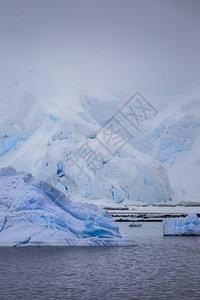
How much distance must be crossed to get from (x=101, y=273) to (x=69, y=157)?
31.0 meters

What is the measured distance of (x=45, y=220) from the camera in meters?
17.8

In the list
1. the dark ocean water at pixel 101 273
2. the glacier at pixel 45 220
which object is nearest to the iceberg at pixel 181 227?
the dark ocean water at pixel 101 273

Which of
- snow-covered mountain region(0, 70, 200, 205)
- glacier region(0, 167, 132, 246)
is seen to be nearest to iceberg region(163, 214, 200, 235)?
glacier region(0, 167, 132, 246)

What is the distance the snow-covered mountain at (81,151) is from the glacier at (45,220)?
1675 centimetres

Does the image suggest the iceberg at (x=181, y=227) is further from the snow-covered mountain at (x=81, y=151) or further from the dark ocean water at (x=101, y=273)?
the snow-covered mountain at (x=81, y=151)

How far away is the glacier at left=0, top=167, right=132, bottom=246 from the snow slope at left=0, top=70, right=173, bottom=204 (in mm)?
17874

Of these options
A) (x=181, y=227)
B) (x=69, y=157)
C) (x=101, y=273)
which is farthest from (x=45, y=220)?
(x=69, y=157)

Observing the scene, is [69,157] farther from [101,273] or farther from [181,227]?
[101,273]

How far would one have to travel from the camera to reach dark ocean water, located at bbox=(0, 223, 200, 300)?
34.0 feet

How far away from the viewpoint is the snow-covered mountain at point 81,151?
41906mm

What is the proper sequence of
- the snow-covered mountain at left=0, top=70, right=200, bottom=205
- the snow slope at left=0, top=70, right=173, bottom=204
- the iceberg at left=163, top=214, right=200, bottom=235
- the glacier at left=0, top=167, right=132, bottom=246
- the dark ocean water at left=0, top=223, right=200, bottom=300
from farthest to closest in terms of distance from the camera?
the snow-covered mountain at left=0, top=70, right=200, bottom=205, the snow slope at left=0, top=70, right=173, bottom=204, the iceberg at left=163, top=214, right=200, bottom=235, the glacier at left=0, top=167, right=132, bottom=246, the dark ocean water at left=0, top=223, right=200, bottom=300

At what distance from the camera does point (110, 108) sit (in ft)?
205

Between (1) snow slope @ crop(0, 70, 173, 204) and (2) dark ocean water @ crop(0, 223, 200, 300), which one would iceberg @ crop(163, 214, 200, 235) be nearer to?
(2) dark ocean water @ crop(0, 223, 200, 300)

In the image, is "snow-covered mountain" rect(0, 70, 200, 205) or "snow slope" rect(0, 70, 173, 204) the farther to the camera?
"snow-covered mountain" rect(0, 70, 200, 205)
